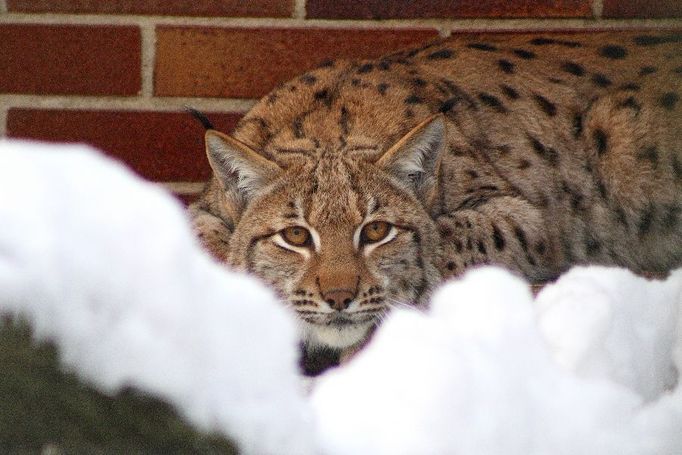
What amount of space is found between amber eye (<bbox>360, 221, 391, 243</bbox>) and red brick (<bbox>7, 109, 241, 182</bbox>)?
1.64 ft

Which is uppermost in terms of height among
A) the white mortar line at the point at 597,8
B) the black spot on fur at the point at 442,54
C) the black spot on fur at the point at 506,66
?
the white mortar line at the point at 597,8

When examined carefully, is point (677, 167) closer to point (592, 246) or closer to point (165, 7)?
point (592, 246)

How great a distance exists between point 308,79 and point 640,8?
69 centimetres

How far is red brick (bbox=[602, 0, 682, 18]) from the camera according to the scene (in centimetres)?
184

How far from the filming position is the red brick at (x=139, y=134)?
172 cm

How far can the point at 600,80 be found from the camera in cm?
193

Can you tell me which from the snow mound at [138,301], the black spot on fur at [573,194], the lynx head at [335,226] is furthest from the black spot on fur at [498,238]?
the snow mound at [138,301]

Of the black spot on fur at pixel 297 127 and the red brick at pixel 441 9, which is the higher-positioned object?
the red brick at pixel 441 9

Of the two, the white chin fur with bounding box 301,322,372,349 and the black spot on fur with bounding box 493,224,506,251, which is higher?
the black spot on fur with bounding box 493,224,506,251

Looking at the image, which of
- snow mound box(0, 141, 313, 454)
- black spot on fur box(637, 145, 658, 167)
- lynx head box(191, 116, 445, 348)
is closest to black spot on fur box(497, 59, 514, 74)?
black spot on fur box(637, 145, 658, 167)

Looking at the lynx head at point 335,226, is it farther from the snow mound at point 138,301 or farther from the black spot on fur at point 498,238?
the snow mound at point 138,301

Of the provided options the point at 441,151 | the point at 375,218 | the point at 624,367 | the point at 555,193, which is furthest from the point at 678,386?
the point at 555,193

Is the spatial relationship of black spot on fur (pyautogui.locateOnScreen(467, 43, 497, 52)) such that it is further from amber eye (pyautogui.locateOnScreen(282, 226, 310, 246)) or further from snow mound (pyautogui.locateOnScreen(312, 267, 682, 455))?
snow mound (pyautogui.locateOnScreen(312, 267, 682, 455))

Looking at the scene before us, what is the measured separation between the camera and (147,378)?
1.43 ft
